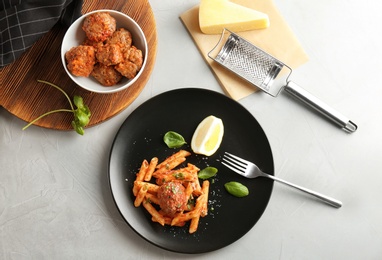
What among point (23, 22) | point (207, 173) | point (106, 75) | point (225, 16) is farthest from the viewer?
point (225, 16)

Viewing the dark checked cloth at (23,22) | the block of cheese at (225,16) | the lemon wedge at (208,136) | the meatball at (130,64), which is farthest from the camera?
the block of cheese at (225,16)

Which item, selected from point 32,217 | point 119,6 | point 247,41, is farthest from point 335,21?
point 32,217

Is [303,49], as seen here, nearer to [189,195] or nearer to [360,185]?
[360,185]

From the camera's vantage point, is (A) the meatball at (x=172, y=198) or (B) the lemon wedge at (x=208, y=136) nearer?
(A) the meatball at (x=172, y=198)

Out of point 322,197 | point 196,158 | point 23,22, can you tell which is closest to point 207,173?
point 196,158

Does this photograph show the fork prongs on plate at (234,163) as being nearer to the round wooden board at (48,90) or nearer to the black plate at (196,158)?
the black plate at (196,158)

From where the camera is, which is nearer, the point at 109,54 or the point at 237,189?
the point at 109,54

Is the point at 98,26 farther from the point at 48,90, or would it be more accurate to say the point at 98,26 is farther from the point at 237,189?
the point at 237,189

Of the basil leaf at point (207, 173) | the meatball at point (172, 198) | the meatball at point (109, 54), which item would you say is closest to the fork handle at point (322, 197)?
the basil leaf at point (207, 173)
